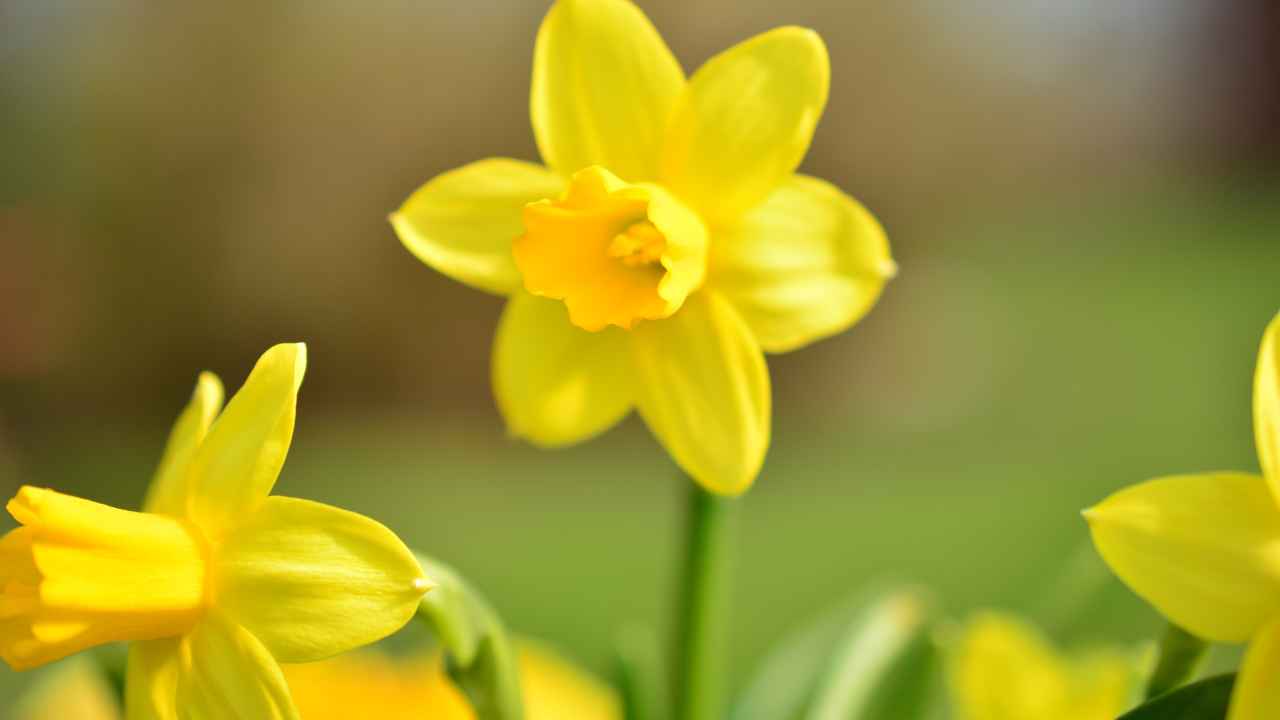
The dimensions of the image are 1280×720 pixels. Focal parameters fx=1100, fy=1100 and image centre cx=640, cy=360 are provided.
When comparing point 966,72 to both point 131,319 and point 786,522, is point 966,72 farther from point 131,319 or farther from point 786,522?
point 131,319

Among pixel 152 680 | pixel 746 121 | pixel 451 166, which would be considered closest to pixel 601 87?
pixel 746 121

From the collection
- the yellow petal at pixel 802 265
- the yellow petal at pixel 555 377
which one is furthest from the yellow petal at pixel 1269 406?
the yellow petal at pixel 555 377

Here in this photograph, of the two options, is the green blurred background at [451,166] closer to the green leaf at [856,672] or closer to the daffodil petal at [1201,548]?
the green leaf at [856,672]

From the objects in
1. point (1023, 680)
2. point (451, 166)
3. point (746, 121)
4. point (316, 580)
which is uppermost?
point (746, 121)

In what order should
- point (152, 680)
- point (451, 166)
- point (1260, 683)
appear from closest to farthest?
point (1260, 683) → point (152, 680) → point (451, 166)

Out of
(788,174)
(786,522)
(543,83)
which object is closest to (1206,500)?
(788,174)

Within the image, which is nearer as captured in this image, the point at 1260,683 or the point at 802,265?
the point at 1260,683

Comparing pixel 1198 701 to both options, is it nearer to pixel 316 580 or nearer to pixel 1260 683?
pixel 1260 683
